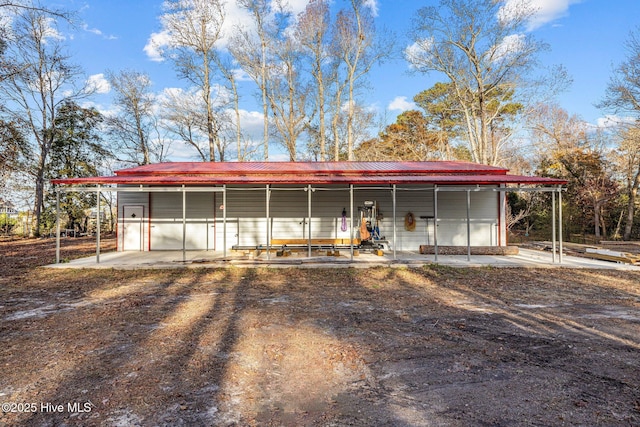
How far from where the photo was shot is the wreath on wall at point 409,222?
Answer: 11.7 metres

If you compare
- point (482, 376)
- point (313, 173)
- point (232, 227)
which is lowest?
point (482, 376)

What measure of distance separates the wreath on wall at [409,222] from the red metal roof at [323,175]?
135 cm

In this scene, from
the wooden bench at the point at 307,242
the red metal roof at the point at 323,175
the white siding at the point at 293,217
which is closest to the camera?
the red metal roof at the point at 323,175

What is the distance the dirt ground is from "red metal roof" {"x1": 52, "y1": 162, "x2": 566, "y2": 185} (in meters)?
4.01

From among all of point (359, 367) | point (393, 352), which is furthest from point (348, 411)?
point (393, 352)

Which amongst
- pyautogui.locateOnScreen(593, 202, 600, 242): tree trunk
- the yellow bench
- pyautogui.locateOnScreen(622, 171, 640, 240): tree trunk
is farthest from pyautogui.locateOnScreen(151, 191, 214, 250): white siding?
pyautogui.locateOnScreen(622, 171, 640, 240): tree trunk

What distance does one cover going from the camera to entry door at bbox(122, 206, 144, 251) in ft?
38.3

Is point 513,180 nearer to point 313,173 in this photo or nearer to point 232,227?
point 313,173

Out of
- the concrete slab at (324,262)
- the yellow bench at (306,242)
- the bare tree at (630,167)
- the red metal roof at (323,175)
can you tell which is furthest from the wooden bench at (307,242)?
the bare tree at (630,167)

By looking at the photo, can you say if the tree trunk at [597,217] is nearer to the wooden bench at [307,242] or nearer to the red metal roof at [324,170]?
the red metal roof at [324,170]

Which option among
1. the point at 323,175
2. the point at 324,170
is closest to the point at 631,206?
the point at 324,170

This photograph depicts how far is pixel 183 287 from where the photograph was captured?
263 inches

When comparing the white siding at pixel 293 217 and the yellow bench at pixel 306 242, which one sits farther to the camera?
the white siding at pixel 293 217

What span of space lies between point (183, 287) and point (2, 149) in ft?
36.2
